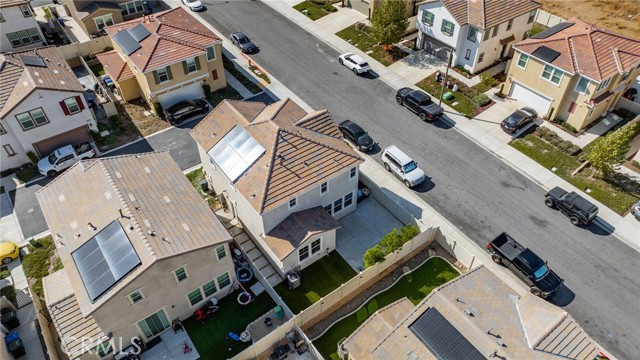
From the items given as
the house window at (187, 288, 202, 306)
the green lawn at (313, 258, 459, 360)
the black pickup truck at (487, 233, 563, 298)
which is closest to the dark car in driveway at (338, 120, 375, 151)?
the green lawn at (313, 258, 459, 360)

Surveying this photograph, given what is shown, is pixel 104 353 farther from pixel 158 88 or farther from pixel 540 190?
pixel 540 190

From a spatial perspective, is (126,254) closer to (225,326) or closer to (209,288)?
(209,288)

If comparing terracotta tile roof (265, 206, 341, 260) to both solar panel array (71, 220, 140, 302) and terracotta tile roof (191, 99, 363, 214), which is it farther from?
solar panel array (71, 220, 140, 302)

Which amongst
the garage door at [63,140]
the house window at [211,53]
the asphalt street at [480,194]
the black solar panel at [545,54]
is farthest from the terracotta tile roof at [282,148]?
the black solar panel at [545,54]

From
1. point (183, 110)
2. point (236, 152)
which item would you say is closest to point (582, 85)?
point (236, 152)

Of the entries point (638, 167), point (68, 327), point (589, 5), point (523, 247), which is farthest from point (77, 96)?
point (589, 5)

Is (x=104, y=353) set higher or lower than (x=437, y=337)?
lower
